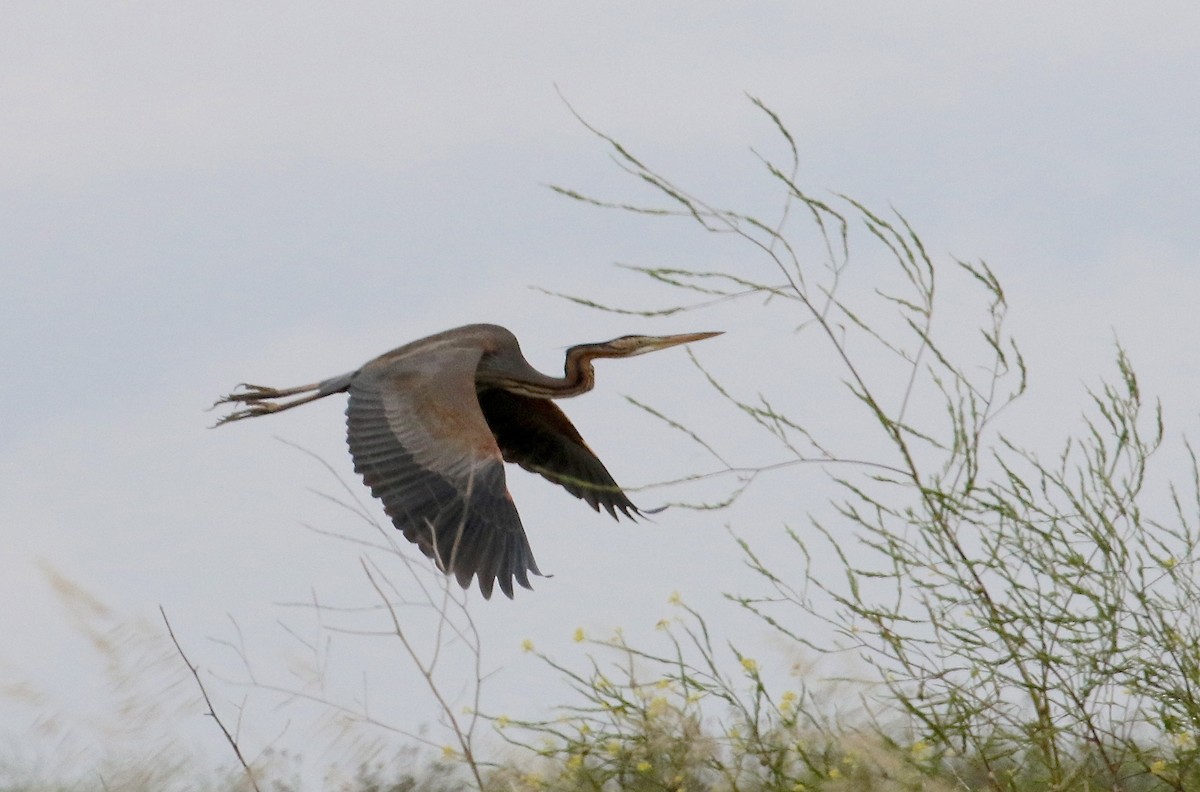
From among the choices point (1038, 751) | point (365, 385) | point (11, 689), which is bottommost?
point (1038, 751)

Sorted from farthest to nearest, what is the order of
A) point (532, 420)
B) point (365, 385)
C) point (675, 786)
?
point (532, 420) < point (365, 385) < point (675, 786)

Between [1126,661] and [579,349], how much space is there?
3.47 metres

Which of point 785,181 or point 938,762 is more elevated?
point 785,181

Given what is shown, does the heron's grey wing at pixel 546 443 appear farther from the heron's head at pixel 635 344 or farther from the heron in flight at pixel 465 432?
the heron's head at pixel 635 344

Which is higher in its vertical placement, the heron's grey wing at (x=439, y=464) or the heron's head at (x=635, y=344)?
the heron's head at (x=635, y=344)

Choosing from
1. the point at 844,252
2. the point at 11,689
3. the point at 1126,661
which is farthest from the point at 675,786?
the point at 11,689

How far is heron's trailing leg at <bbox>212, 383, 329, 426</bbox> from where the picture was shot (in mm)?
6309

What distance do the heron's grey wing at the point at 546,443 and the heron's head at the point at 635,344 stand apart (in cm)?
39

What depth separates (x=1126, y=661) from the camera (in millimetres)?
3016

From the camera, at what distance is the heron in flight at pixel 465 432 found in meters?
5.27

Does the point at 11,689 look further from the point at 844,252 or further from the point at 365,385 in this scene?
the point at 365,385

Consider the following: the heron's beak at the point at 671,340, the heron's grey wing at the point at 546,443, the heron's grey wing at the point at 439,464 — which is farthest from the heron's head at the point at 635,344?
the heron's grey wing at the point at 439,464

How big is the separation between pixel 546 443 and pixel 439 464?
48.3 inches

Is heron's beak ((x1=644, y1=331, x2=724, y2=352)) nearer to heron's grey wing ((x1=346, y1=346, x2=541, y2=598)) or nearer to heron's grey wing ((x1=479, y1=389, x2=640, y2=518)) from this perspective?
heron's grey wing ((x1=479, y1=389, x2=640, y2=518))
